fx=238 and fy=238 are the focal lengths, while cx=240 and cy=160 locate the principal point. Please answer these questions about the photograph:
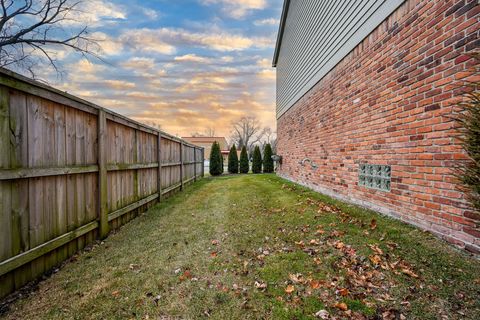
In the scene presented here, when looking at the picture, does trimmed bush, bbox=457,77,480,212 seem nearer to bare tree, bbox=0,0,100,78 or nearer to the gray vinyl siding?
the gray vinyl siding

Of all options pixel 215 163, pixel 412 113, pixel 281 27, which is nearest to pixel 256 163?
pixel 215 163

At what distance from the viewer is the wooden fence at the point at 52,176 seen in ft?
6.56

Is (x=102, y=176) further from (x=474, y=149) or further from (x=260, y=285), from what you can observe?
(x=474, y=149)

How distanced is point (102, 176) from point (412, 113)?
431 cm

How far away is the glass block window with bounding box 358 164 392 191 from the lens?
368cm

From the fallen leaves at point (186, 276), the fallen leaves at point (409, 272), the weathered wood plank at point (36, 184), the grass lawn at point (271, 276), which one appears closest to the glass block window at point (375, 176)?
the grass lawn at point (271, 276)

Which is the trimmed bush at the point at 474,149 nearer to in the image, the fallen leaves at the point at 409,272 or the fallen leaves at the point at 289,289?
the fallen leaves at the point at 409,272

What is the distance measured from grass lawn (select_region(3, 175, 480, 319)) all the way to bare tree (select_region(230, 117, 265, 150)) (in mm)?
50964

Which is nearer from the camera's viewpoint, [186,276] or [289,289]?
[289,289]

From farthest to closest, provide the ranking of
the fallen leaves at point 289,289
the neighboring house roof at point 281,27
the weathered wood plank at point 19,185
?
the neighboring house roof at point 281,27 → the fallen leaves at point 289,289 → the weathered wood plank at point 19,185

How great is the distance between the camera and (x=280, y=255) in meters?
2.85

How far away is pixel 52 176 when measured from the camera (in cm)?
248

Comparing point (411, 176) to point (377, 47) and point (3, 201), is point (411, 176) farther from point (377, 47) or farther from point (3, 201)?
point (3, 201)

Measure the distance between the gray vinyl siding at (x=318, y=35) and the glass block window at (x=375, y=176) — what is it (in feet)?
7.81
